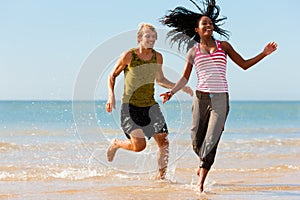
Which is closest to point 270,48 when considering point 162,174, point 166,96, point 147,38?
point 166,96

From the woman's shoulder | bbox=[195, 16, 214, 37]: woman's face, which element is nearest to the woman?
bbox=[195, 16, 214, 37]: woman's face

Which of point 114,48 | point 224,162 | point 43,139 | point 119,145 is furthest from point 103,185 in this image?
point 43,139

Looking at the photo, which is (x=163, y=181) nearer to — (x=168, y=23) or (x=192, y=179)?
(x=192, y=179)

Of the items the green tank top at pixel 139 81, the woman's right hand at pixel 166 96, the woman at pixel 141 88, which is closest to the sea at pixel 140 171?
the woman at pixel 141 88

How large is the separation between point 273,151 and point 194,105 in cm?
576

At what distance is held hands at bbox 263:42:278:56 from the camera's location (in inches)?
241

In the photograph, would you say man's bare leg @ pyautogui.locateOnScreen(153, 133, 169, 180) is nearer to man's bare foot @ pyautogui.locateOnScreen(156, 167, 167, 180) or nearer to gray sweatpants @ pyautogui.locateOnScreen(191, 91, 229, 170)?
man's bare foot @ pyautogui.locateOnScreen(156, 167, 167, 180)

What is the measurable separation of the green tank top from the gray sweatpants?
2.32ft

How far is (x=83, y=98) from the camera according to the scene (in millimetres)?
7785

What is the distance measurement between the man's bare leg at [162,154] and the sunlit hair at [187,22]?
4.12 feet

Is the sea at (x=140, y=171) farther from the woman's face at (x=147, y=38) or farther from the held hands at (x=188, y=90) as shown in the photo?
the woman's face at (x=147, y=38)

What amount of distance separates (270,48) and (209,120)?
111 cm

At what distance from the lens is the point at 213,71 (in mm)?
6066

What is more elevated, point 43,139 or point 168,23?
point 168,23
